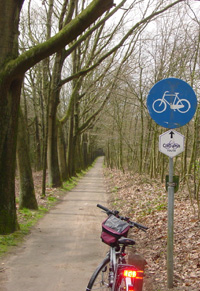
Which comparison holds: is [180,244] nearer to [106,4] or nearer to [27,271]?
[27,271]

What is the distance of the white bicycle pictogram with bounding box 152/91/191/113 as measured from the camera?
4777mm

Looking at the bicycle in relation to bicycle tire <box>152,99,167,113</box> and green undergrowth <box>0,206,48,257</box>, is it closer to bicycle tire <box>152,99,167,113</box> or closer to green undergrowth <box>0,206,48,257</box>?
bicycle tire <box>152,99,167,113</box>

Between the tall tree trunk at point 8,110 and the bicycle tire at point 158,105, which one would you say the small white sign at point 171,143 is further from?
the tall tree trunk at point 8,110

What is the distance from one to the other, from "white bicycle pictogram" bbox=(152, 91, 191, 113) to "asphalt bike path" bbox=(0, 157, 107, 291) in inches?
117

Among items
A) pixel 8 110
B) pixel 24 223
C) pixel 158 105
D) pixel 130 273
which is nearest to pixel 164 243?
pixel 158 105

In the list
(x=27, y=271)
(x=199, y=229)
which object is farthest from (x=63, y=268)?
(x=199, y=229)

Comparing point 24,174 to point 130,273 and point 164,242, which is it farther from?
point 130,273

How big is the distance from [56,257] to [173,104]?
381 centimetres

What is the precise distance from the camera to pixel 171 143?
15.9 feet

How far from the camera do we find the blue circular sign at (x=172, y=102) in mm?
4762

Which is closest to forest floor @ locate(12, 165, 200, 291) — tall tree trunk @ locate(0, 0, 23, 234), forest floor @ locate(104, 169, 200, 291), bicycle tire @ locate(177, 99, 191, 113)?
forest floor @ locate(104, 169, 200, 291)

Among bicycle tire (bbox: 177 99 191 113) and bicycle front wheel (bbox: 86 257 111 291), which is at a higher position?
bicycle tire (bbox: 177 99 191 113)

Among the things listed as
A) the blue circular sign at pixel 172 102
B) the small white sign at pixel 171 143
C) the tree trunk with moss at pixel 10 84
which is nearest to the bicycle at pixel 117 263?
the small white sign at pixel 171 143

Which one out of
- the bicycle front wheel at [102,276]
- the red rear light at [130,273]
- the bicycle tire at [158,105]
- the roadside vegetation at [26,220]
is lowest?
the roadside vegetation at [26,220]
